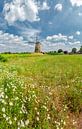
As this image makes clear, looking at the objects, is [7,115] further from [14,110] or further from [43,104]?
[43,104]

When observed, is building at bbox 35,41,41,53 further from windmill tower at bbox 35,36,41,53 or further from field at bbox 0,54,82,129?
field at bbox 0,54,82,129

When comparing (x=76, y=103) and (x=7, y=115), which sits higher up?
(x=7, y=115)

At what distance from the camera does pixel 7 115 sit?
657 centimetres

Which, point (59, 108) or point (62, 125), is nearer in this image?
point (62, 125)

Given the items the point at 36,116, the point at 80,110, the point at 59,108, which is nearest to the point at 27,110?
the point at 36,116

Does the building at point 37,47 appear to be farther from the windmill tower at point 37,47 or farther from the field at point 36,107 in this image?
the field at point 36,107

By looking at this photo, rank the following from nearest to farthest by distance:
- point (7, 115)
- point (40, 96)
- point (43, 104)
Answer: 1. point (7, 115)
2. point (43, 104)
3. point (40, 96)

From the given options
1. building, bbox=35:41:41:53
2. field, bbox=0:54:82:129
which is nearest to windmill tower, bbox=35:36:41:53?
building, bbox=35:41:41:53

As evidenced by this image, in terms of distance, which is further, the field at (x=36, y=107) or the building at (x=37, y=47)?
the building at (x=37, y=47)

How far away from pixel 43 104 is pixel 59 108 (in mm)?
1014

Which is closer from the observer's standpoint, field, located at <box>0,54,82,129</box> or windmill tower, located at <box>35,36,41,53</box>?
field, located at <box>0,54,82,129</box>

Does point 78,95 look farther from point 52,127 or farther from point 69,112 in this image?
point 52,127

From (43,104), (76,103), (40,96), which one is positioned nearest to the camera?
(43,104)

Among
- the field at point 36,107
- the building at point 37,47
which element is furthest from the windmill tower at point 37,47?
the field at point 36,107
